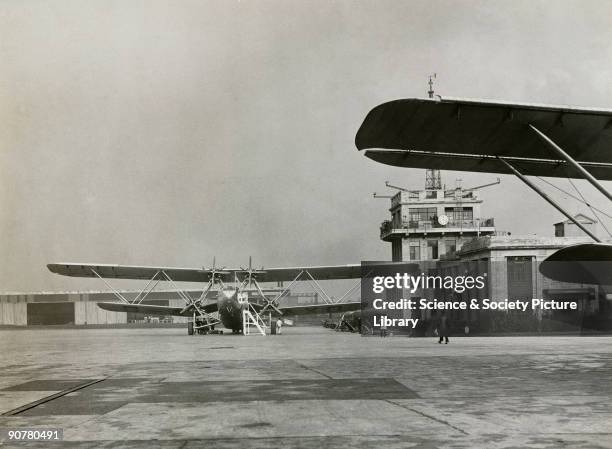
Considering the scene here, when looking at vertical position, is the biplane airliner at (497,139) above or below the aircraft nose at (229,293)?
above

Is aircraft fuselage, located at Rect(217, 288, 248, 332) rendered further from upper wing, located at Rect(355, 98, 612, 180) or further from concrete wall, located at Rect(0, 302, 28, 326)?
concrete wall, located at Rect(0, 302, 28, 326)

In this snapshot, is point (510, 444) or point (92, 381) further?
point (92, 381)

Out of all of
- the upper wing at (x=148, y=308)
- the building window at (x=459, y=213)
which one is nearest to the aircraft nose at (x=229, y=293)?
the upper wing at (x=148, y=308)

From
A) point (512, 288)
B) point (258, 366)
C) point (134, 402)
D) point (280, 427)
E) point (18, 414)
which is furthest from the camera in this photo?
point (512, 288)

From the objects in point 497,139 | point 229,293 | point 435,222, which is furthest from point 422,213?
point 497,139

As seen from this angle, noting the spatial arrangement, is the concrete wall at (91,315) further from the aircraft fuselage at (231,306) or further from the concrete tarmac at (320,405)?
the concrete tarmac at (320,405)

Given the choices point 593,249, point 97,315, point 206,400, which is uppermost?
point 593,249

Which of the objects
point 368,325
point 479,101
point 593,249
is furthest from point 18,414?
point 368,325

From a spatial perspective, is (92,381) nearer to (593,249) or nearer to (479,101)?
(479,101)
